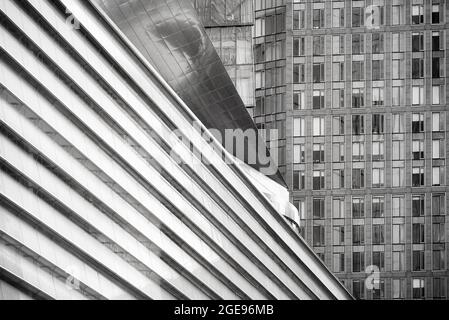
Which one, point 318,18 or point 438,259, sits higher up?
point 318,18

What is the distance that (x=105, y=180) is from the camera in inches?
2199

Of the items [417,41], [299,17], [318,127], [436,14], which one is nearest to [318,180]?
[318,127]

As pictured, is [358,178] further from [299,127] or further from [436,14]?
[436,14]

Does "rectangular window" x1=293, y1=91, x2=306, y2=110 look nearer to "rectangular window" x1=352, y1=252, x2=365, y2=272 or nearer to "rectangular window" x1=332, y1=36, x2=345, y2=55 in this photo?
"rectangular window" x1=332, y1=36, x2=345, y2=55

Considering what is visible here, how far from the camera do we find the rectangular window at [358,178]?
94.1 m

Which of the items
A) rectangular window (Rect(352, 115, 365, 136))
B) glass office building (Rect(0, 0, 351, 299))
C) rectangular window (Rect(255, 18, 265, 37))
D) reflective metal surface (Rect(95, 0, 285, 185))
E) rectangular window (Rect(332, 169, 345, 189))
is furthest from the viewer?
rectangular window (Rect(255, 18, 265, 37))

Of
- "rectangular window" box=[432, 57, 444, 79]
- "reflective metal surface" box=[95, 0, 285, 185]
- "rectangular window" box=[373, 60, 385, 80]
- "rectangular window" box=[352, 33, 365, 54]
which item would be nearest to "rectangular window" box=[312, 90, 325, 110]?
"rectangular window" box=[352, 33, 365, 54]

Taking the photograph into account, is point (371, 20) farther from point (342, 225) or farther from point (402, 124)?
point (342, 225)

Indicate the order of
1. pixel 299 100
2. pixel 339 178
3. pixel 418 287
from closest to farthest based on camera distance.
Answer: pixel 418 287
pixel 339 178
pixel 299 100

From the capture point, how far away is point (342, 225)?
93.9 m

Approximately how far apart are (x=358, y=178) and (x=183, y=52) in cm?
3129

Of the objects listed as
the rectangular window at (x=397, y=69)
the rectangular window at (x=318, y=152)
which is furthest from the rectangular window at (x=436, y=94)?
the rectangular window at (x=318, y=152)

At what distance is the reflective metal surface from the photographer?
6475 centimetres

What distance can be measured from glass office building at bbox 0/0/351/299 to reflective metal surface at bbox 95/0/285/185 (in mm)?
503
